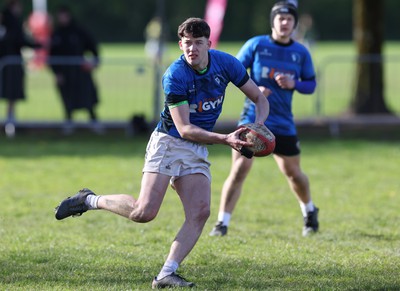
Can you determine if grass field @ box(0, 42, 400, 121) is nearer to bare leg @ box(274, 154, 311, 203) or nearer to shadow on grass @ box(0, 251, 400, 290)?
bare leg @ box(274, 154, 311, 203)

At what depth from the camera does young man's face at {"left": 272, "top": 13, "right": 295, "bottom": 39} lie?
905 cm

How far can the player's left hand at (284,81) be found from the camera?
892 cm

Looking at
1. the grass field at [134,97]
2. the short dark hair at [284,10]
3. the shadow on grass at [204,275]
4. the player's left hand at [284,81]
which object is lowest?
the grass field at [134,97]

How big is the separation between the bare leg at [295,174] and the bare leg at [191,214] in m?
2.39

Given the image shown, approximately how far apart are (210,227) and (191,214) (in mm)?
2877

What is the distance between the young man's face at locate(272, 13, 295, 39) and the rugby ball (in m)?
2.60

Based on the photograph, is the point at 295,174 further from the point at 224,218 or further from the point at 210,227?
the point at 210,227

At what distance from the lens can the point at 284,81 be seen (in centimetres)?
892

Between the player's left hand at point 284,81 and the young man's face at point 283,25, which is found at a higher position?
the young man's face at point 283,25

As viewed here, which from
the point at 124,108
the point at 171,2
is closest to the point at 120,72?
the point at 124,108

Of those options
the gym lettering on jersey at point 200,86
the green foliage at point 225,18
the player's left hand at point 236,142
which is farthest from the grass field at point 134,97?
the green foliage at point 225,18

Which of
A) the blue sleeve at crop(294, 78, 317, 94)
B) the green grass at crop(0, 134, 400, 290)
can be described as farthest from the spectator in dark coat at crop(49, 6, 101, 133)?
the blue sleeve at crop(294, 78, 317, 94)

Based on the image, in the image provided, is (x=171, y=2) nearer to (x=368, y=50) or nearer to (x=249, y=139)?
(x=368, y=50)

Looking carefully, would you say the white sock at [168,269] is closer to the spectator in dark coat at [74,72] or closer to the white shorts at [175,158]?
the white shorts at [175,158]
